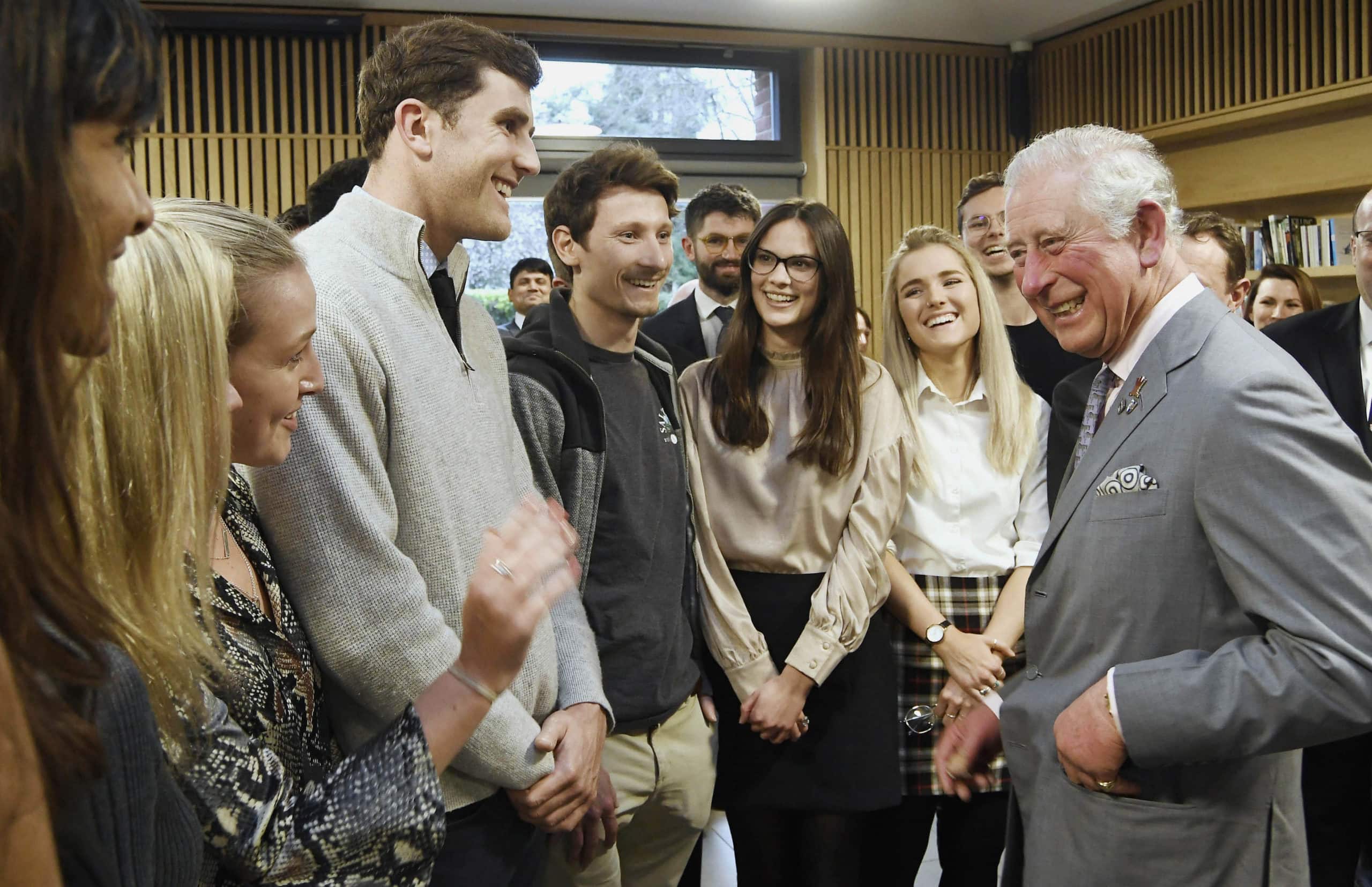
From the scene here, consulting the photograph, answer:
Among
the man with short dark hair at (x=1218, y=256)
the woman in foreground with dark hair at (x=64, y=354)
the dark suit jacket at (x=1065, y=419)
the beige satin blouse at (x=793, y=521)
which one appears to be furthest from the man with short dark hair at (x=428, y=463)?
the man with short dark hair at (x=1218, y=256)

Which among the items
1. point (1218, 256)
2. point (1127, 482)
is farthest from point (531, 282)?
point (1127, 482)

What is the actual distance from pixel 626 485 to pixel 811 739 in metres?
0.74

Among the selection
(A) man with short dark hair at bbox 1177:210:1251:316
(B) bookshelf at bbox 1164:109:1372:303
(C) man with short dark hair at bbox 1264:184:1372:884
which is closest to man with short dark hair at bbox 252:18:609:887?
(C) man with short dark hair at bbox 1264:184:1372:884

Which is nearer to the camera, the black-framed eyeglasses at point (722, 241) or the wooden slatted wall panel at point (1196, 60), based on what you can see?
the black-framed eyeglasses at point (722, 241)

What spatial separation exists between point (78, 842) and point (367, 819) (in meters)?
0.45

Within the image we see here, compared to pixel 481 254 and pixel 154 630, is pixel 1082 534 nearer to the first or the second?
pixel 154 630

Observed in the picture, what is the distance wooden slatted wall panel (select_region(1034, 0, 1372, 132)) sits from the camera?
6.23 metres

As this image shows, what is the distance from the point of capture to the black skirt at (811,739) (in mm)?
2469

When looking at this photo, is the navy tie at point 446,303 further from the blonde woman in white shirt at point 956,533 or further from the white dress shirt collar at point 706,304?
the white dress shirt collar at point 706,304

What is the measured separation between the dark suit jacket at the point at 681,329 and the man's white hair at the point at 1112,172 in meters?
1.98

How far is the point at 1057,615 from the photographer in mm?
1685

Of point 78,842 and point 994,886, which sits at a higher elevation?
point 78,842

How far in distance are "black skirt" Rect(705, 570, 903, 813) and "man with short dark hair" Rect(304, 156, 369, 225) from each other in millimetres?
1389

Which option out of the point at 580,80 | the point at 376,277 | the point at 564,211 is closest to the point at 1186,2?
the point at 580,80
